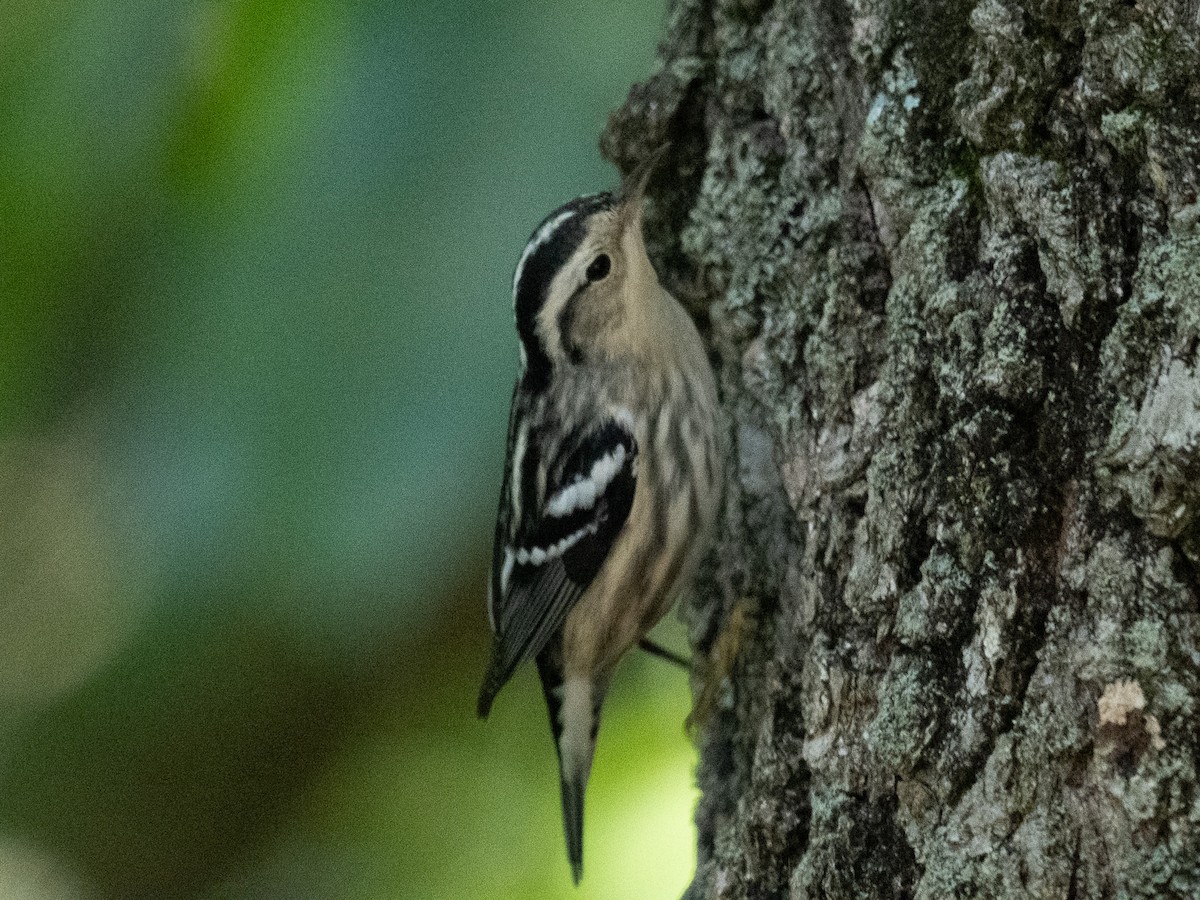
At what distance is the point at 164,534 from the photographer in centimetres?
275

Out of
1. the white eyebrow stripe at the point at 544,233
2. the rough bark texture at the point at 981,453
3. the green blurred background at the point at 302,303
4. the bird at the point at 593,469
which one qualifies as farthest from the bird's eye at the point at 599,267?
the rough bark texture at the point at 981,453

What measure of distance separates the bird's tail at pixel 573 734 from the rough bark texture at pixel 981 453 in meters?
0.61

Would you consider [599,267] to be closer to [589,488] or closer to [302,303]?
[589,488]

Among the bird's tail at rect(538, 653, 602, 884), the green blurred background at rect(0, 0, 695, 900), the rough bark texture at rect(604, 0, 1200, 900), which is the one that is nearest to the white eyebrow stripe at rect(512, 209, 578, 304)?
the green blurred background at rect(0, 0, 695, 900)

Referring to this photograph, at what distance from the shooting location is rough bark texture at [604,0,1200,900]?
179 cm

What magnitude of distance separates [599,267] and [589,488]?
0.58 meters

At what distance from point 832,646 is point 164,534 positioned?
1383 millimetres

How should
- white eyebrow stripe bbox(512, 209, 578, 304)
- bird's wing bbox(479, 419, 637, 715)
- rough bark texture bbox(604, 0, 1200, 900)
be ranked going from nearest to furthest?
rough bark texture bbox(604, 0, 1200, 900) → white eyebrow stripe bbox(512, 209, 578, 304) → bird's wing bbox(479, 419, 637, 715)

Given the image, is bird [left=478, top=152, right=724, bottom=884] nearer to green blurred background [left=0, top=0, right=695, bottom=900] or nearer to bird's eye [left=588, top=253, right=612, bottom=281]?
bird's eye [left=588, top=253, right=612, bottom=281]

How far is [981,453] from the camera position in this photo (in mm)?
2066

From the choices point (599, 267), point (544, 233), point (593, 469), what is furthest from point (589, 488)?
point (544, 233)

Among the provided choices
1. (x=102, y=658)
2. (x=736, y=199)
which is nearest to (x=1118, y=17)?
(x=736, y=199)

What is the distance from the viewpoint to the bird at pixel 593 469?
3.32 metres

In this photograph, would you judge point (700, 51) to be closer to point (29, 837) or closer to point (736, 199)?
point (736, 199)
